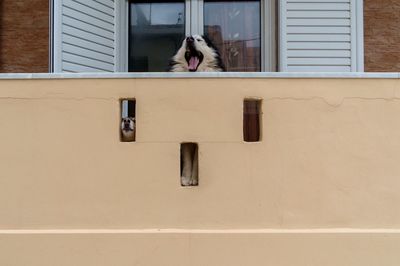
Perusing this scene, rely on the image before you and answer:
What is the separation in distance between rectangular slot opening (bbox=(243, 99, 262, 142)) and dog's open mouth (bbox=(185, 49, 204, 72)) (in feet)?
3.26

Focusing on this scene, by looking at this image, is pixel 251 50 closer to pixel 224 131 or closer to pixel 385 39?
pixel 385 39

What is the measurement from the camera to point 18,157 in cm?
381

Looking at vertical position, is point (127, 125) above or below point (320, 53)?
below

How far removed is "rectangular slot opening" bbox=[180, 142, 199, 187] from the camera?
12.5 feet

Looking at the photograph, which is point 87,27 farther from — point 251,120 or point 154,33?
point 251,120

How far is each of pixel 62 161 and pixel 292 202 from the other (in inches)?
77.0

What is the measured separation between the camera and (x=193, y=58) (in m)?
4.86

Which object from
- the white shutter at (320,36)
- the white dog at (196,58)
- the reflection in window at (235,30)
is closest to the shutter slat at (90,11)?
the reflection in window at (235,30)

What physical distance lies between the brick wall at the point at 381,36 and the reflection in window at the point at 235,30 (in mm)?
1470

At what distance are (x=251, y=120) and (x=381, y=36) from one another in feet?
9.69

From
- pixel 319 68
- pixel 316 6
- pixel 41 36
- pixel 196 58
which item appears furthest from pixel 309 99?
pixel 41 36

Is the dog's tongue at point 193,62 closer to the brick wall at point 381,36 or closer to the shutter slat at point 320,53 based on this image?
the shutter slat at point 320,53

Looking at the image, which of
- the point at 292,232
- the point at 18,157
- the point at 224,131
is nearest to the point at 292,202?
the point at 292,232

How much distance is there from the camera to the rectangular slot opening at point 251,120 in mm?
3956
